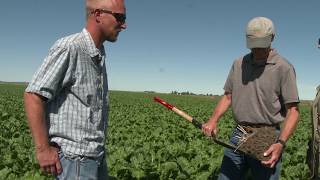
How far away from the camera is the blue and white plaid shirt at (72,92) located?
9.42 ft

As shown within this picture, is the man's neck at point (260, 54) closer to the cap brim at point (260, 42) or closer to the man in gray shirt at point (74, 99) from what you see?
the cap brim at point (260, 42)

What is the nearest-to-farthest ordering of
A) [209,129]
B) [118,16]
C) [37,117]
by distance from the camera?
[37,117] < [118,16] < [209,129]

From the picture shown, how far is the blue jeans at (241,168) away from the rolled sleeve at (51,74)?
82.0 inches

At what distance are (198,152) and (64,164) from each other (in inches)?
256

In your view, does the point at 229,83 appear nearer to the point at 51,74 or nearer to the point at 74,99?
the point at 74,99

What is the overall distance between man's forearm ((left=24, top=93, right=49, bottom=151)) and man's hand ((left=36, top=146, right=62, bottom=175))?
0.03 meters

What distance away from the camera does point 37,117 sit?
2799 mm

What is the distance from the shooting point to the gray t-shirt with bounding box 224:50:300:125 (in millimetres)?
4102

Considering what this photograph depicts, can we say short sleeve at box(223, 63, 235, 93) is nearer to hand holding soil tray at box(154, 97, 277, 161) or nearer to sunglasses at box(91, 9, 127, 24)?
hand holding soil tray at box(154, 97, 277, 161)

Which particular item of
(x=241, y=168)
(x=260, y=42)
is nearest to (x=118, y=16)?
(x=260, y=42)

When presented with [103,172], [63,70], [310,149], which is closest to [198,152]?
[310,149]

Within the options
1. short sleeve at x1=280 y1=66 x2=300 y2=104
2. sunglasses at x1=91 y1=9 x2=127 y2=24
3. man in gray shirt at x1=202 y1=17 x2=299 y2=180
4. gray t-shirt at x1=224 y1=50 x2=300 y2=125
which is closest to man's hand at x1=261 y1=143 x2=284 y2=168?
man in gray shirt at x1=202 y1=17 x2=299 y2=180

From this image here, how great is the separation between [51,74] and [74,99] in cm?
22

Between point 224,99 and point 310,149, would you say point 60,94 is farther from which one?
point 310,149
